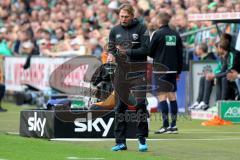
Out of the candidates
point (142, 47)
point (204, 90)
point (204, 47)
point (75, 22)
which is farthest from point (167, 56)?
point (75, 22)

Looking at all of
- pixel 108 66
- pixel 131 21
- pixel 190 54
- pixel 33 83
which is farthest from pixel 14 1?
Answer: pixel 131 21

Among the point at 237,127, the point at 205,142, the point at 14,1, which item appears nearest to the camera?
the point at 205,142

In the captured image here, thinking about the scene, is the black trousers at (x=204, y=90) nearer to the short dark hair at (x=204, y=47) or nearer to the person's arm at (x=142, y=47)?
the short dark hair at (x=204, y=47)

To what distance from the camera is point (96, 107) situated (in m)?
16.2

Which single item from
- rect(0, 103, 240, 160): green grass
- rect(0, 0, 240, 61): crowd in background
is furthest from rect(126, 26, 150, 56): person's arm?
rect(0, 0, 240, 61): crowd in background

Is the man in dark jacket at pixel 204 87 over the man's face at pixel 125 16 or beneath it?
beneath

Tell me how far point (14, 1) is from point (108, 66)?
71.2ft

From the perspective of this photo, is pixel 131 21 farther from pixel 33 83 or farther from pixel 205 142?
pixel 33 83

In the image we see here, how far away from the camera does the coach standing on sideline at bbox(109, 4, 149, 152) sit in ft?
44.1

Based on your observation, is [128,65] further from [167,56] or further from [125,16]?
[167,56]

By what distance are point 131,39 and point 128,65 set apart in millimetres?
397

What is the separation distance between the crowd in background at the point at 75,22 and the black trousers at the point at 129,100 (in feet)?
29.9

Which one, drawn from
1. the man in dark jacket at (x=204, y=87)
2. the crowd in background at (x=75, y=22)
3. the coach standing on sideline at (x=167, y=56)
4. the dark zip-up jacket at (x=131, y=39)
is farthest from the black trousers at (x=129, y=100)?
the crowd in background at (x=75, y=22)

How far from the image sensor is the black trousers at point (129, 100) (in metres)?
13.4
